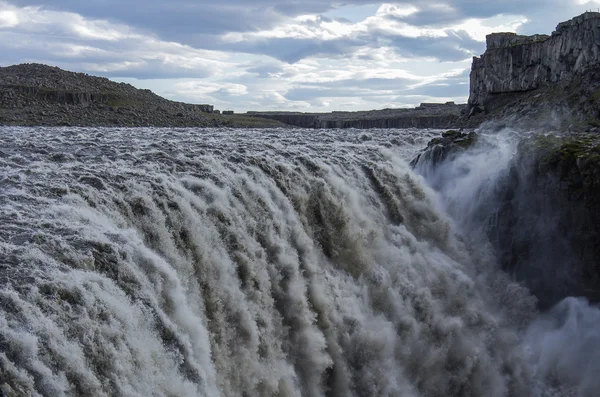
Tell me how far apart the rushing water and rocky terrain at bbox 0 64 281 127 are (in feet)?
109

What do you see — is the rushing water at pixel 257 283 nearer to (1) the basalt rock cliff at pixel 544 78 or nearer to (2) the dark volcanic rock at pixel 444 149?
(2) the dark volcanic rock at pixel 444 149

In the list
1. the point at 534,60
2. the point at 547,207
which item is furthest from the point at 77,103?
the point at 547,207

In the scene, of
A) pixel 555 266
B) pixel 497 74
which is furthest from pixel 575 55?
pixel 555 266

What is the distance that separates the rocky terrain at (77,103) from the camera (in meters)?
58.3

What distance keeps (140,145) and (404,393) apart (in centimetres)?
1409

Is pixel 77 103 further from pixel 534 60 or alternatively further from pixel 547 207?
pixel 547 207

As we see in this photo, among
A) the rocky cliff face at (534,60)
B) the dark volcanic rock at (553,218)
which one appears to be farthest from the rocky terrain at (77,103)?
the dark volcanic rock at (553,218)

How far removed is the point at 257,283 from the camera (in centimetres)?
1558

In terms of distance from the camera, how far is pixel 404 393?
17828 mm

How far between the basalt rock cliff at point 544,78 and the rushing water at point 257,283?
1015 cm

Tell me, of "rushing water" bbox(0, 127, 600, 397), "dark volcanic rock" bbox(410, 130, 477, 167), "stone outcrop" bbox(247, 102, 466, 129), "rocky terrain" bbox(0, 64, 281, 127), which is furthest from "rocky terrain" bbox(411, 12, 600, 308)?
"stone outcrop" bbox(247, 102, 466, 129)

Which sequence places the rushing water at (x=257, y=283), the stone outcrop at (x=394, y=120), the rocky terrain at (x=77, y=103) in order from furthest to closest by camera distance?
the stone outcrop at (x=394, y=120), the rocky terrain at (x=77, y=103), the rushing water at (x=257, y=283)

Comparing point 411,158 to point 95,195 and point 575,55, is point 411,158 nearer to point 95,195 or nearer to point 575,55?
point 95,195

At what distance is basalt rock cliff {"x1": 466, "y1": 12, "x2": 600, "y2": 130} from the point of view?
35.7 meters
